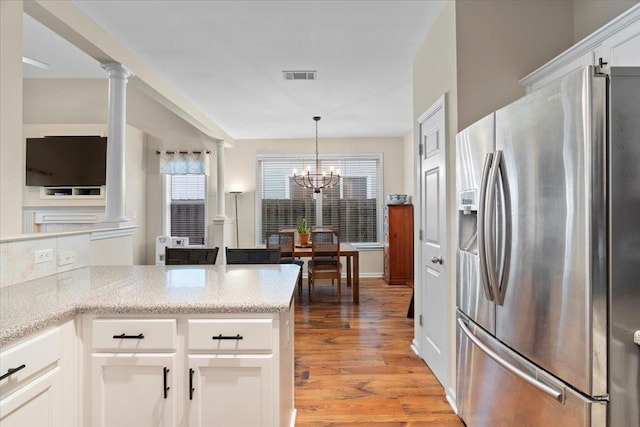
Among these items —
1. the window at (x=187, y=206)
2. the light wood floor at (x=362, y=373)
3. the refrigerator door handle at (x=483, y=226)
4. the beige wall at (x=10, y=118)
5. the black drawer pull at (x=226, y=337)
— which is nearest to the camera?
the black drawer pull at (x=226, y=337)

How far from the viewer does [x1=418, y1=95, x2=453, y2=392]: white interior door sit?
92.2 inches

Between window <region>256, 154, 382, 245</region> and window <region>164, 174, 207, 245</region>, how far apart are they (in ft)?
3.44

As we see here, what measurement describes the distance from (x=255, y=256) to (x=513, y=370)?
1.81 meters

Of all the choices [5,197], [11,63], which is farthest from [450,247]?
[11,63]

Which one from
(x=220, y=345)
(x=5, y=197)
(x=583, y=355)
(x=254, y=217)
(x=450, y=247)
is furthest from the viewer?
(x=254, y=217)

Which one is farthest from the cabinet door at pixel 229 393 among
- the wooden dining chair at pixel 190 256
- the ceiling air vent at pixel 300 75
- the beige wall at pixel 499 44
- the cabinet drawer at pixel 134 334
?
the ceiling air vent at pixel 300 75

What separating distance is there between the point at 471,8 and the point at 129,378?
2.71 meters

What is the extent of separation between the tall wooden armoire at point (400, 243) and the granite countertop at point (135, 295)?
13.6ft

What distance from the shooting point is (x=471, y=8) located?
213 centimetres

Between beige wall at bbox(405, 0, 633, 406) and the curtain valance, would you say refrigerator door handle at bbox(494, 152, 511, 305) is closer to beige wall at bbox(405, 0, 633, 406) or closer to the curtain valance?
beige wall at bbox(405, 0, 633, 406)

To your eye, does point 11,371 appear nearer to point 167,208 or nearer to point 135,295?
point 135,295

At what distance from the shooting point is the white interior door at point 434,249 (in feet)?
7.68

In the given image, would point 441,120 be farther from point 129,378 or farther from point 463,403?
point 129,378

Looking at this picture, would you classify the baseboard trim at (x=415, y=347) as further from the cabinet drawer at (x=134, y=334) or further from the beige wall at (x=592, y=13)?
the beige wall at (x=592, y=13)
